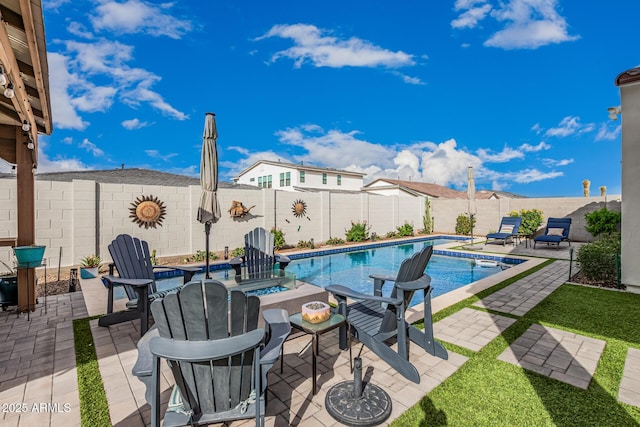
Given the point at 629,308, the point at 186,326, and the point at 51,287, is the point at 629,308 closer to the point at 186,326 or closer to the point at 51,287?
the point at 186,326

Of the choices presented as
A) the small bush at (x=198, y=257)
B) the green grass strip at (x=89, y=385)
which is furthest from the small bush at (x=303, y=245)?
the green grass strip at (x=89, y=385)

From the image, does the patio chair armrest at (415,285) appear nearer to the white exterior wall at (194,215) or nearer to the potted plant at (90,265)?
the white exterior wall at (194,215)

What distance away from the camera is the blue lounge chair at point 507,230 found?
11.4 meters

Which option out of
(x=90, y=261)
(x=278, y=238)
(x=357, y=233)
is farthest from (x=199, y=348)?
(x=357, y=233)

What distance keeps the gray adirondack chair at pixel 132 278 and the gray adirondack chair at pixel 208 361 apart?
6.54 feet

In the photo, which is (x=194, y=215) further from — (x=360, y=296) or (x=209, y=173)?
(x=360, y=296)

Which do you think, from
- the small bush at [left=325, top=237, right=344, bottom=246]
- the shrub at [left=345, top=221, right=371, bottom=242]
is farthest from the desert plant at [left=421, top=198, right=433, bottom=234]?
the small bush at [left=325, top=237, right=344, bottom=246]

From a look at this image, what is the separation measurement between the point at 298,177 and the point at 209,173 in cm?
1608

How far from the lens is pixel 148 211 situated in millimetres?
8602

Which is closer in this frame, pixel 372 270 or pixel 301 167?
pixel 372 270

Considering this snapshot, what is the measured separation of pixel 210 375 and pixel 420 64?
22.7 m

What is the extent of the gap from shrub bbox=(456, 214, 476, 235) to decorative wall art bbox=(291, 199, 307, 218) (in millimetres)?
8914

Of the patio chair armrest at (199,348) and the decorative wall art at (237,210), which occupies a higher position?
the decorative wall art at (237,210)

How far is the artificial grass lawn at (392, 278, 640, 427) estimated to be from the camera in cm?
213
